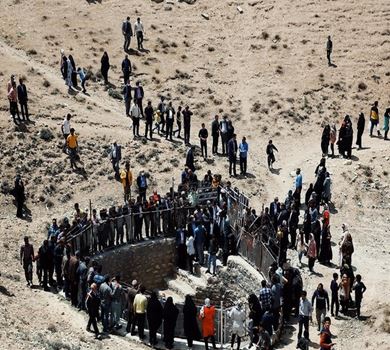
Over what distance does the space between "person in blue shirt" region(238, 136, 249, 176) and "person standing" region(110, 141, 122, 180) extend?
512 centimetres

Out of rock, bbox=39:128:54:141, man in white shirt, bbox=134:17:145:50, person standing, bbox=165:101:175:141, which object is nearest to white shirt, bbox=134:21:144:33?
man in white shirt, bbox=134:17:145:50

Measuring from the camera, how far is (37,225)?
37906 millimetres

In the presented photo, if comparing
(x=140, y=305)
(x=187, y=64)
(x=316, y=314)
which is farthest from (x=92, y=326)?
(x=187, y=64)

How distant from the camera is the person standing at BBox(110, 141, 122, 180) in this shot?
40.5 m

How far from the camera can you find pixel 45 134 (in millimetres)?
42188

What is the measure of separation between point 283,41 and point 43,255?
84.2 ft

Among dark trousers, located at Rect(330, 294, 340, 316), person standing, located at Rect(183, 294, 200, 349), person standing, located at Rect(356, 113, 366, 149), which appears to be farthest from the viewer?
person standing, located at Rect(356, 113, 366, 149)

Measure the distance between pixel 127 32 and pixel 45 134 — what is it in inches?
447

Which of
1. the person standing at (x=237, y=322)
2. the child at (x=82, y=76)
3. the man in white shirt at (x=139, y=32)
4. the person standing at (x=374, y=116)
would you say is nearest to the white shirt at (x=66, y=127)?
the child at (x=82, y=76)

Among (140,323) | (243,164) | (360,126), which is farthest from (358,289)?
(360,126)

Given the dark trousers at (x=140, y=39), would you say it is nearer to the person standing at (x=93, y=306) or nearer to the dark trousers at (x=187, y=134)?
the dark trousers at (x=187, y=134)

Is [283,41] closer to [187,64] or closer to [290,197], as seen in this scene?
[187,64]

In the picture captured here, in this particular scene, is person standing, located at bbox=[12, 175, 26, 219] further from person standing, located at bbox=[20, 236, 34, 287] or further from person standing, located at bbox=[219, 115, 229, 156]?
person standing, located at bbox=[219, 115, 229, 156]

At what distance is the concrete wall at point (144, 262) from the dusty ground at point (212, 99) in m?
3.16
